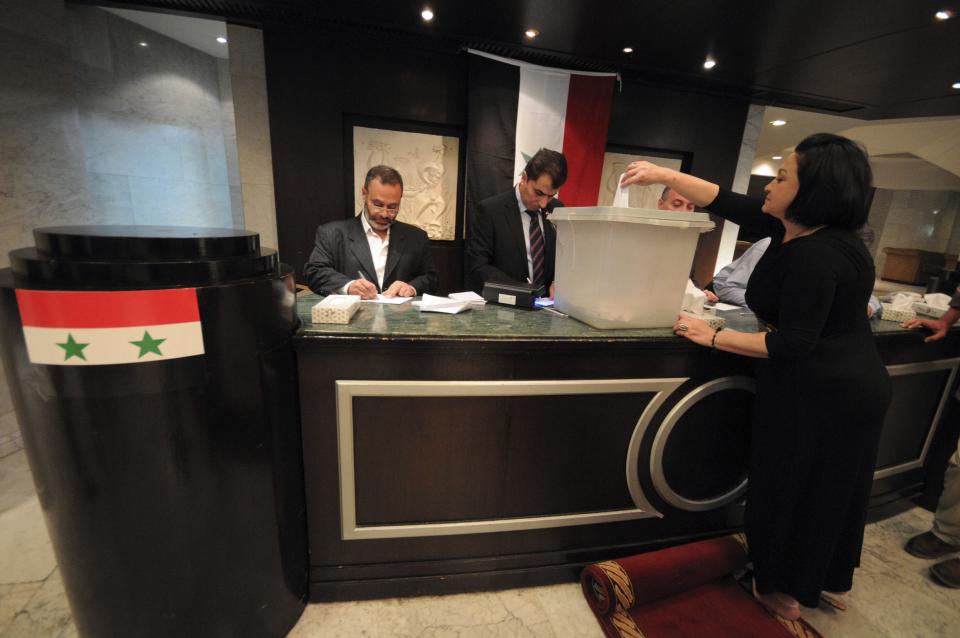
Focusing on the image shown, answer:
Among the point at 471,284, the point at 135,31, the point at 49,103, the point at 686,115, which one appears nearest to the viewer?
the point at 49,103

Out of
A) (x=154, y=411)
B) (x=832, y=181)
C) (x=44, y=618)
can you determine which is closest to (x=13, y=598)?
(x=44, y=618)

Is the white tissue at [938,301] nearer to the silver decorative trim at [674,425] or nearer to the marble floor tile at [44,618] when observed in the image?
the silver decorative trim at [674,425]

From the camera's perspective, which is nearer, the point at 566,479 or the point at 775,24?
the point at 566,479

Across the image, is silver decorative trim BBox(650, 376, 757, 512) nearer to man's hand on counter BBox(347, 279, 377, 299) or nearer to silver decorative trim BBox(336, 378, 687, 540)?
silver decorative trim BBox(336, 378, 687, 540)

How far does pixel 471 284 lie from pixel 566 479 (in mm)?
1422

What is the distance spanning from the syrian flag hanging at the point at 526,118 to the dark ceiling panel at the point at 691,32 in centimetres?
14

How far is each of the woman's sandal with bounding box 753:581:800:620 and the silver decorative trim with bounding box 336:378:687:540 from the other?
21.1 inches

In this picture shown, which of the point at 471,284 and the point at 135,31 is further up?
the point at 135,31

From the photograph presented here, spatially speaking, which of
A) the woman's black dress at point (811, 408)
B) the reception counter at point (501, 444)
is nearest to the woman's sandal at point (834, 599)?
the woman's black dress at point (811, 408)

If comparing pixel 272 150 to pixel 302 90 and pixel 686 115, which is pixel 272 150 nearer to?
pixel 302 90

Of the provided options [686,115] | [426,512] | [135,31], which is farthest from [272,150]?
[686,115]

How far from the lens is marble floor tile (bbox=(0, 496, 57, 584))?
5.35ft

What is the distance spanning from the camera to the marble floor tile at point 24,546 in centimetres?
163

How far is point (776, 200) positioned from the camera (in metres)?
1.29
